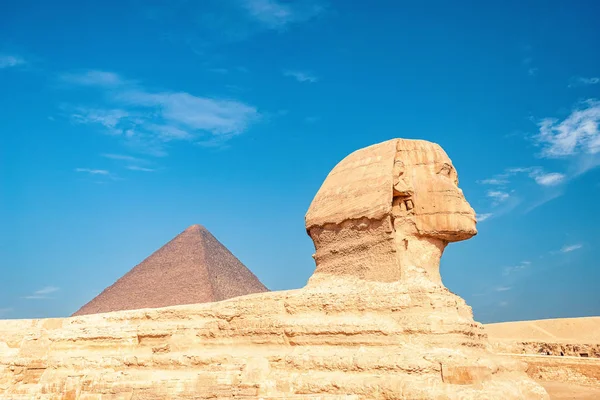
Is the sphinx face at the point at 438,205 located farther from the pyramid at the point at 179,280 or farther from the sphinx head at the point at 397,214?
the pyramid at the point at 179,280

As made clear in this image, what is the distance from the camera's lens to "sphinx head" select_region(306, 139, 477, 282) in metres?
7.27

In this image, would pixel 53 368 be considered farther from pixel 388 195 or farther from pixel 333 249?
pixel 388 195

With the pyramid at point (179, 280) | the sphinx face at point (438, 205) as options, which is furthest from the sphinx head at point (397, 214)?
the pyramid at point (179, 280)

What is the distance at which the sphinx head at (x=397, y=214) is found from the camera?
286 inches

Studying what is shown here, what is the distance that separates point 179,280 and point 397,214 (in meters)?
11.1

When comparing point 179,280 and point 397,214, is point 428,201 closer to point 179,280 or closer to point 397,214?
point 397,214

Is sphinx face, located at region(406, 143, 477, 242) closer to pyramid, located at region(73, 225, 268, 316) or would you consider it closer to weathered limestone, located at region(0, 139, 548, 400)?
weathered limestone, located at region(0, 139, 548, 400)

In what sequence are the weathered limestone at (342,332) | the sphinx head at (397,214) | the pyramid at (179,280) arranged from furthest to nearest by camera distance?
the pyramid at (179,280), the sphinx head at (397,214), the weathered limestone at (342,332)

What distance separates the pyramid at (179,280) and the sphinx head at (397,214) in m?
9.15

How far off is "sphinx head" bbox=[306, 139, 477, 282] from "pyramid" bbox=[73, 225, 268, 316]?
9151mm

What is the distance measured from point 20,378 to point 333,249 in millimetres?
6207

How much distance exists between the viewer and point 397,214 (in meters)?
7.57

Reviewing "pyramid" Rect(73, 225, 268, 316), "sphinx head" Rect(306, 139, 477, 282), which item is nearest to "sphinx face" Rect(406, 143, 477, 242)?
"sphinx head" Rect(306, 139, 477, 282)

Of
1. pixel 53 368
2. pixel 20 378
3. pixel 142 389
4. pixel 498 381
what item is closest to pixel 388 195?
pixel 498 381
